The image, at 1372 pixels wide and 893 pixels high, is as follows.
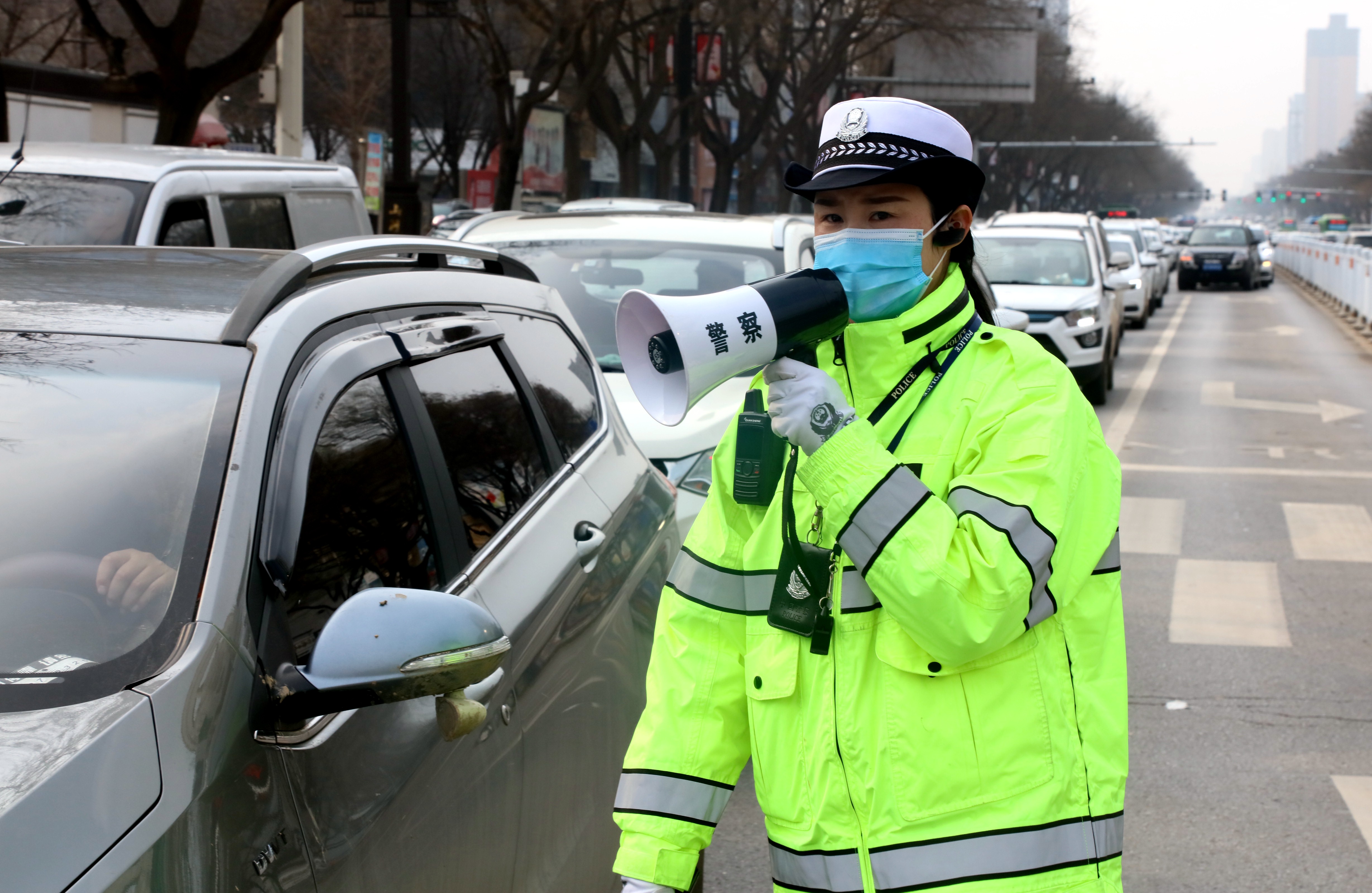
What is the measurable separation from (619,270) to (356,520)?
194 inches

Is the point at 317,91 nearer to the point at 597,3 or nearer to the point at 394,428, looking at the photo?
the point at 597,3

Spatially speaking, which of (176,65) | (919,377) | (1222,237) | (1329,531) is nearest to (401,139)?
(176,65)

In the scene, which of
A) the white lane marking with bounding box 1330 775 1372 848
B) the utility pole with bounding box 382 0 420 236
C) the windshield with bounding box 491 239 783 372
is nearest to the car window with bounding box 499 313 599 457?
the white lane marking with bounding box 1330 775 1372 848

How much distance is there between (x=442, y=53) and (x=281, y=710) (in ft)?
134

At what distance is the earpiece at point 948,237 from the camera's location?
2217mm

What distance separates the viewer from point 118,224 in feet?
21.2

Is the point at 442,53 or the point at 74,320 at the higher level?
the point at 442,53

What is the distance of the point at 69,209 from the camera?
652cm

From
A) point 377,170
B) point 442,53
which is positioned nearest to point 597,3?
point 377,170

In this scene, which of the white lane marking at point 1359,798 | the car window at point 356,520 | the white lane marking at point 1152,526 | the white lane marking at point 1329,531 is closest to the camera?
the car window at point 356,520

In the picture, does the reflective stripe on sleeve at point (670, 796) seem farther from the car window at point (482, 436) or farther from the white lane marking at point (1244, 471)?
the white lane marking at point (1244, 471)

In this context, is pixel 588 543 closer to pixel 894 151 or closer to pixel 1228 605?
pixel 894 151

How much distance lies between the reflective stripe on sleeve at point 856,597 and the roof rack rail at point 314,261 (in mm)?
997

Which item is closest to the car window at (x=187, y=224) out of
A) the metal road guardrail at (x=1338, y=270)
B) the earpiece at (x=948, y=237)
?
the earpiece at (x=948, y=237)
